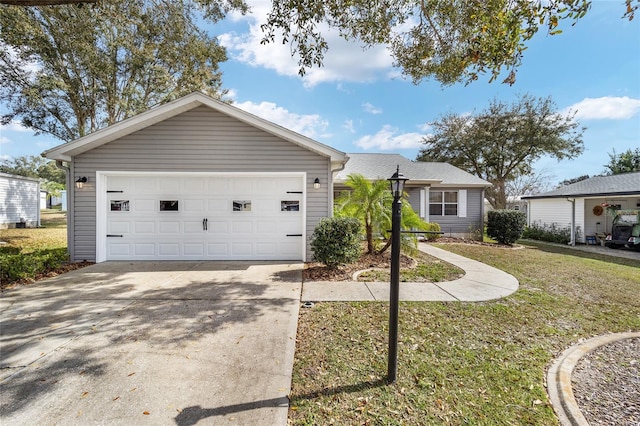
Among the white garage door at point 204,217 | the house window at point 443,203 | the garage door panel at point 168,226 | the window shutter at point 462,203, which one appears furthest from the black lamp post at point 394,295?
the window shutter at point 462,203

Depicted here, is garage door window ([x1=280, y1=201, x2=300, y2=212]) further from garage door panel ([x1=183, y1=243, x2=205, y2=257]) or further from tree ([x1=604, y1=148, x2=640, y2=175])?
tree ([x1=604, y1=148, x2=640, y2=175])

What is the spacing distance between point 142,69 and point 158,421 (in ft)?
50.4

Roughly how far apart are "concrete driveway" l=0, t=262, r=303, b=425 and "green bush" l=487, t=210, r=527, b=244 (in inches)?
412

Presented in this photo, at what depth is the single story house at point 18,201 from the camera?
15.5 metres

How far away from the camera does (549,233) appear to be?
14289 mm

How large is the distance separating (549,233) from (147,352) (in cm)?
1812

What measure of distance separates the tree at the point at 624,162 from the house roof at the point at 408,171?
23608mm

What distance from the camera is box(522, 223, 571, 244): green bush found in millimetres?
13666

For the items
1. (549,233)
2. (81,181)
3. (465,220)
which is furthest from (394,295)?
(549,233)

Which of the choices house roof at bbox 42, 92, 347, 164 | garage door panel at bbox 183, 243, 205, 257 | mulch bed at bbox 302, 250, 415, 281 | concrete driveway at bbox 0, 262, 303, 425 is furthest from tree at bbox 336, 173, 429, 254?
garage door panel at bbox 183, 243, 205, 257

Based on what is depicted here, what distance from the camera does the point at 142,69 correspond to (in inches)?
500

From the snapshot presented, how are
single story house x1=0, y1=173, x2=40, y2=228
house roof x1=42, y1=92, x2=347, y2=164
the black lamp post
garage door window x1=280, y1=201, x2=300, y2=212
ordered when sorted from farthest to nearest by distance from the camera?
single story house x1=0, y1=173, x2=40, y2=228 < garage door window x1=280, y1=201, x2=300, y2=212 < house roof x1=42, y1=92, x2=347, y2=164 < the black lamp post

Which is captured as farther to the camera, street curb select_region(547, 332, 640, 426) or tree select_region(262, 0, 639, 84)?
tree select_region(262, 0, 639, 84)

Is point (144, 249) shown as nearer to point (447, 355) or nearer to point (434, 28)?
point (447, 355)
